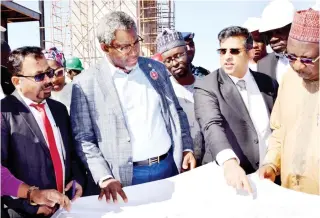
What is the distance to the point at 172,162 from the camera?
2609 millimetres

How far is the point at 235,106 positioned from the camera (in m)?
2.49

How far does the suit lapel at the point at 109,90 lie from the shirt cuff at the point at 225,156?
0.62 metres

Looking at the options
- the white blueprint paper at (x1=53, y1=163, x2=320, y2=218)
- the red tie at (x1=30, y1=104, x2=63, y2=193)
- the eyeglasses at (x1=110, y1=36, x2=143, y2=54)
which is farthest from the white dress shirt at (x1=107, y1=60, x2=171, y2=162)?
Answer: the red tie at (x1=30, y1=104, x2=63, y2=193)

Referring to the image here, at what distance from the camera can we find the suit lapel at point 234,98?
248cm

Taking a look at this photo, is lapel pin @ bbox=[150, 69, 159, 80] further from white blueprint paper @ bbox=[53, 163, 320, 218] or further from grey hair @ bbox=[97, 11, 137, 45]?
white blueprint paper @ bbox=[53, 163, 320, 218]

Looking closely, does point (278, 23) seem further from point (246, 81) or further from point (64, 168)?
point (64, 168)

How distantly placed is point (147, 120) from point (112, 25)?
623 millimetres

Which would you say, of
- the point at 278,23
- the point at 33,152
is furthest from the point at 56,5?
the point at 33,152

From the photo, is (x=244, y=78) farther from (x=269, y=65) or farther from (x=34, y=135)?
(x=34, y=135)

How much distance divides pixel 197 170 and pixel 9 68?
4.03 feet

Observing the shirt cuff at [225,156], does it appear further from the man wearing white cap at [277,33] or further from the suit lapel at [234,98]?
the man wearing white cap at [277,33]

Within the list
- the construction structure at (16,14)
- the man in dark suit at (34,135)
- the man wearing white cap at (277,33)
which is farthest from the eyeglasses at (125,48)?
the construction structure at (16,14)

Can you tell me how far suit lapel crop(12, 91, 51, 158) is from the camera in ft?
6.63

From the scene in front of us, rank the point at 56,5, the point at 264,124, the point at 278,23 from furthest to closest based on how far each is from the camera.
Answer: the point at 56,5 < the point at 278,23 < the point at 264,124
